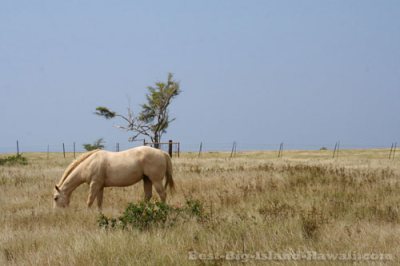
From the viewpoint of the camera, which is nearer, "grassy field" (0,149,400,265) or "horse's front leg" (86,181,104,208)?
"grassy field" (0,149,400,265)

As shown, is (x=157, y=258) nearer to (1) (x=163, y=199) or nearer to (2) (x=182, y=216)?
(2) (x=182, y=216)

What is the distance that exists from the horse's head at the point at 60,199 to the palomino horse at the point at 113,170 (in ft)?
0.17

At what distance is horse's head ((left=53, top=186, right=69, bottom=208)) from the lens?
1031cm

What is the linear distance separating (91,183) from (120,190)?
2902mm

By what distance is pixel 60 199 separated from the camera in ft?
34.0

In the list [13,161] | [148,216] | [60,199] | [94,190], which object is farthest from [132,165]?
[13,161]

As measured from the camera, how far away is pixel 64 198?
10.4 metres

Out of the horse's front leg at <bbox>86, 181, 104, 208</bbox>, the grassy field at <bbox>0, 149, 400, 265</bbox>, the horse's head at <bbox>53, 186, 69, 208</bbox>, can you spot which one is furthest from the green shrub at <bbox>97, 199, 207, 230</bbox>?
the horse's head at <bbox>53, 186, 69, 208</bbox>

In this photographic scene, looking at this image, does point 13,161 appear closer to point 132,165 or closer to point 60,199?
point 60,199

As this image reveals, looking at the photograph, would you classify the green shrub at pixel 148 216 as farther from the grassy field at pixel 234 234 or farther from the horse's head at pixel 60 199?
the horse's head at pixel 60 199

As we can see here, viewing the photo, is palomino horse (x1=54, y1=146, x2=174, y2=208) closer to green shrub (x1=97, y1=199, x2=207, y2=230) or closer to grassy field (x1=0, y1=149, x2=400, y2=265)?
→ grassy field (x1=0, y1=149, x2=400, y2=265)

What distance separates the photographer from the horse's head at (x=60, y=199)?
10312 millimetres

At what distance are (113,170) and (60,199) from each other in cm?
133

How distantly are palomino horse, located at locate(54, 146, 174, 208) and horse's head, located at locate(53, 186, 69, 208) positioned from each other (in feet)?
0.17
